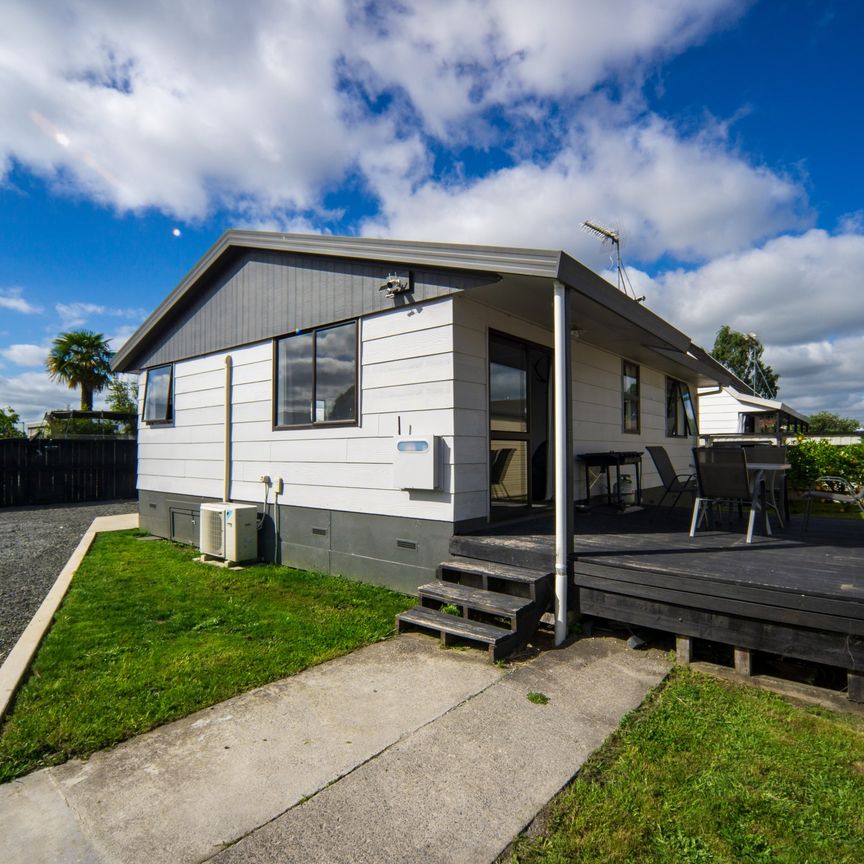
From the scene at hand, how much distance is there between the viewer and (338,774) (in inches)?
82.8

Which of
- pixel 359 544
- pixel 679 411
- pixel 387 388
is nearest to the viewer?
pixel 387 388

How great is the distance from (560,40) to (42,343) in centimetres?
2398

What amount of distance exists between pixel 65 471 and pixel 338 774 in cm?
1468

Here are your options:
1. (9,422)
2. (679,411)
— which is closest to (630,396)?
(679,411)

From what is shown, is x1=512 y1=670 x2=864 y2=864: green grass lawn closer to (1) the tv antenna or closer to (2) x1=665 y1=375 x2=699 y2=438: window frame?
(2) x1=665 y1=375 x2=699 y2=438: window frame

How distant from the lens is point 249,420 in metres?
6.53

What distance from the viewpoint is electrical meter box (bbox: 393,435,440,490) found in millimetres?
4367

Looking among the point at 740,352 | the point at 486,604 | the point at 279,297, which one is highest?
the point at 740,352

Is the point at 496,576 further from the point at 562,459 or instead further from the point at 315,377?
the point at 315,377

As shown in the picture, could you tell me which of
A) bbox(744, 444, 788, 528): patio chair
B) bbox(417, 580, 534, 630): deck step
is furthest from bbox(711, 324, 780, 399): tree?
bbox(417, 580, 534, 630): deck step

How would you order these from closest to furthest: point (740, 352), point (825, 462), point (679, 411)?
point (679, 411)
point (825, 462)
point (740, 352)

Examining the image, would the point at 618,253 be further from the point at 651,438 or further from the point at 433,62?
the point at 433,62

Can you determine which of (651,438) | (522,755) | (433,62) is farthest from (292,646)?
(651,438)

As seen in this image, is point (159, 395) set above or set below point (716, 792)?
above
